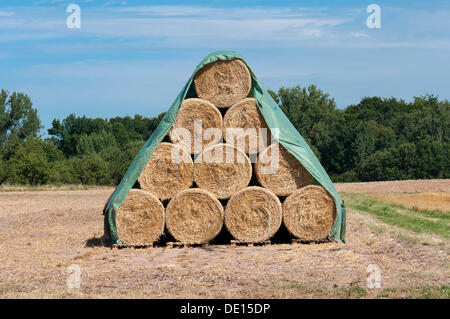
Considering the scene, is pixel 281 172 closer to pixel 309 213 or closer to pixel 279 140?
pixel 279 140

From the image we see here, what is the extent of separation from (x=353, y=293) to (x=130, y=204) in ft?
16.4

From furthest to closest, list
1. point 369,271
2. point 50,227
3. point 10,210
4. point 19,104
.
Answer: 1. point 19,104
2. point 10,210
3. point 50,227
4. point 369,271

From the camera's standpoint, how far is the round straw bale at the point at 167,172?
10.9m

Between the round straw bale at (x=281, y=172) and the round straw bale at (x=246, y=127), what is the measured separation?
0.81 ft

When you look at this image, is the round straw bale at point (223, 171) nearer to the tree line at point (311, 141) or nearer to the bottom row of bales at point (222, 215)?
the bottom row of bales at point (222, 215)

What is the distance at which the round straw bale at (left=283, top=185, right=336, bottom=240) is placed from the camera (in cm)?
1097

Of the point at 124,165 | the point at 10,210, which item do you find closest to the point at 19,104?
the point at 124,165

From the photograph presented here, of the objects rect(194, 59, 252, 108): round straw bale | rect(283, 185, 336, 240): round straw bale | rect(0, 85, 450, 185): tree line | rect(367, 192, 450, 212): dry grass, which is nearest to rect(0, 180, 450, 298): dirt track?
rect(283, 185, 336, 240): round straw bale

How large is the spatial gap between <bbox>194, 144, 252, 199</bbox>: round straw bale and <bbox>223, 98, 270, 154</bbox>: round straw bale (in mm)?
280

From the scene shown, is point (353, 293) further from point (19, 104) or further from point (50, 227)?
point (19, 104)

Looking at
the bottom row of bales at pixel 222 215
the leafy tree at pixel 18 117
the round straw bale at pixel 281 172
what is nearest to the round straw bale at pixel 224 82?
the round straw bale at pixel 281 172

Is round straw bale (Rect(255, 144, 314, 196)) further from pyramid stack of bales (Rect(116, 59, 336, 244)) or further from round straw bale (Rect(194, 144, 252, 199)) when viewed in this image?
round straw bale (Rect(194, 144, 252, 199))

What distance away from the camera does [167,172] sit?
432 inches

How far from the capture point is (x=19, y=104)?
66.7 m
